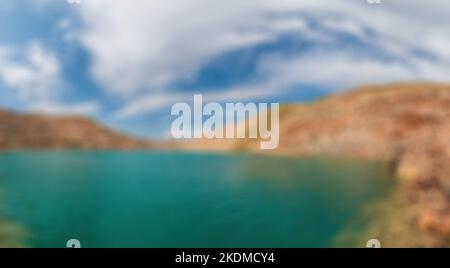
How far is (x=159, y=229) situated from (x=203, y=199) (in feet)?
13.4

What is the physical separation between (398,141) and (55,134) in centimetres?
9320

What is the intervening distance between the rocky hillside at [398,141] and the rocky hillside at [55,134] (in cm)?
3453

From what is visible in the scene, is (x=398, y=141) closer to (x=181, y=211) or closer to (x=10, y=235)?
(x=181, y=211)

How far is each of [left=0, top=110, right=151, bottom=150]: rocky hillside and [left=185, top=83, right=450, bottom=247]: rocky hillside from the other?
3453 centimetres

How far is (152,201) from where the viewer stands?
17078 millimetres

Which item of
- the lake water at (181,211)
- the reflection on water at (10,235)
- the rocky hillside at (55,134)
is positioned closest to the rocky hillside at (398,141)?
the lake water at (181,211)

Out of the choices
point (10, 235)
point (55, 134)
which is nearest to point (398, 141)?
point (10, 235)

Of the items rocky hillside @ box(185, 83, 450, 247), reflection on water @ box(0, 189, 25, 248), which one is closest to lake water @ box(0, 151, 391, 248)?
reflection on water @ box(0, 189, 25, 248)

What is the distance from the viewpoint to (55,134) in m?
116

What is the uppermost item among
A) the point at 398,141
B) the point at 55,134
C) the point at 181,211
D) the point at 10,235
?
the point at 55,134

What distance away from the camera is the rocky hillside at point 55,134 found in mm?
99938

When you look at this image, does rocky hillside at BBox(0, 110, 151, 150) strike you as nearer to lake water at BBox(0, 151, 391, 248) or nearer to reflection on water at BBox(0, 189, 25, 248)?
lake water at BBox(0, 151, 391, 248)

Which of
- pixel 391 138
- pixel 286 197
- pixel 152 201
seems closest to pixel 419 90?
pixel 391 138
